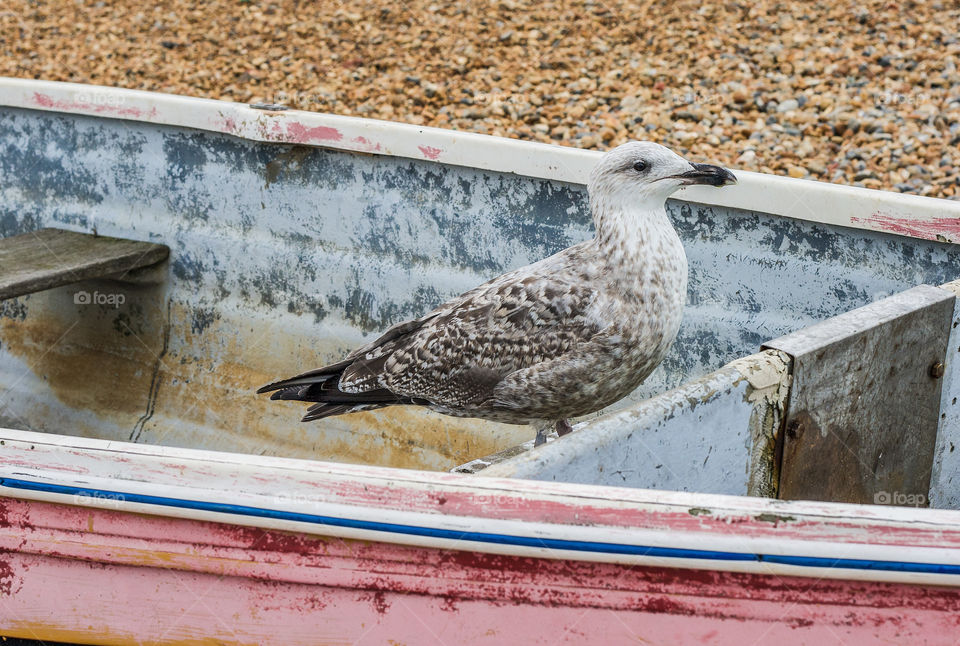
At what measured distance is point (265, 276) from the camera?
17.1 ft

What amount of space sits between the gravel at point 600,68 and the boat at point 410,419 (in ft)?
9.83

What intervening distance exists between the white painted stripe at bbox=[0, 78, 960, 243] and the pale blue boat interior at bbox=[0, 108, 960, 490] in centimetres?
8

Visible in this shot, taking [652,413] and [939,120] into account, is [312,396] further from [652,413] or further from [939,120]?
[939,120]

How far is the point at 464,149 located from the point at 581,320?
175 centimetres

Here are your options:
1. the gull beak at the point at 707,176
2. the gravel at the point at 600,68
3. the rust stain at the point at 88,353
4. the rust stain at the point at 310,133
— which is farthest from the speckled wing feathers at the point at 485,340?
the gravel at the point at 600,68

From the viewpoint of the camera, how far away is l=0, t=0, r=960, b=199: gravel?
24.5 feet

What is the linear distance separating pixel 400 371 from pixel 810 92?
552cm

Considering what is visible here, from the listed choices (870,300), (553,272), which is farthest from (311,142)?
(870,300)

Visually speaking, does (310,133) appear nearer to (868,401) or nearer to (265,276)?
(265,276)

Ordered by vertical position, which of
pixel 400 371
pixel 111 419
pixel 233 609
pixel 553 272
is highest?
pixel 553 272

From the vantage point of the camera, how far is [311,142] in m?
4.91

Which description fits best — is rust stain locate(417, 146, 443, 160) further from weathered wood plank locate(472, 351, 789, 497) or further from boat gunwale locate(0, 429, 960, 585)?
boat gunwale locate(0, 429, 960, 585)

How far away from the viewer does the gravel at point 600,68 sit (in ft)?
24.5

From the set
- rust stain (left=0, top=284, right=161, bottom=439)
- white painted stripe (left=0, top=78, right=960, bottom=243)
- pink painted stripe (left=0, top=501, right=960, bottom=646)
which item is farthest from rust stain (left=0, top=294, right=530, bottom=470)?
pink painted stripe (left=0, top=501, right=960, bottom=646)
